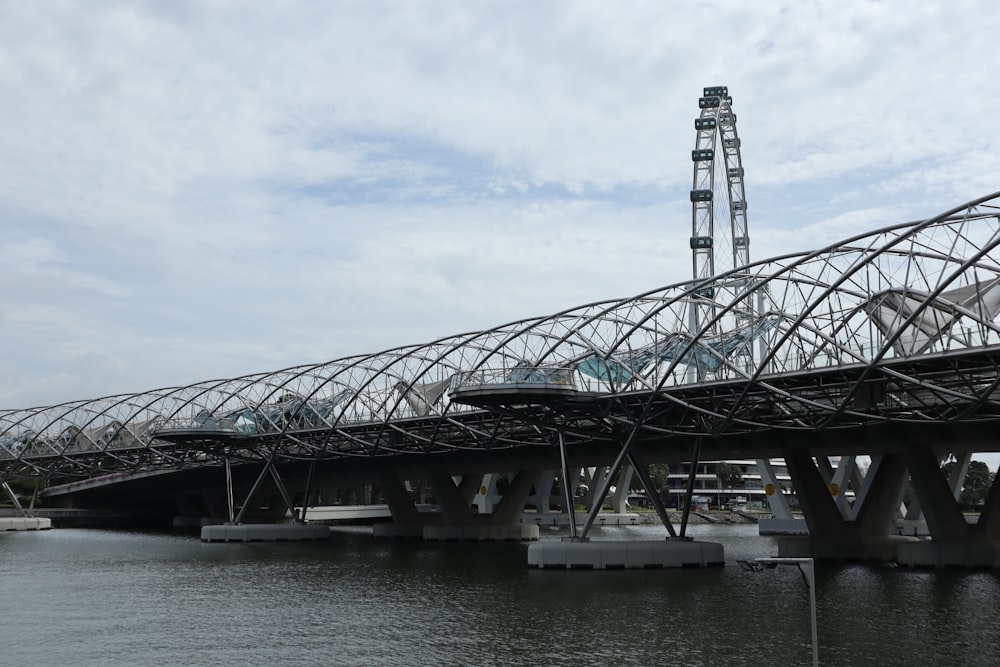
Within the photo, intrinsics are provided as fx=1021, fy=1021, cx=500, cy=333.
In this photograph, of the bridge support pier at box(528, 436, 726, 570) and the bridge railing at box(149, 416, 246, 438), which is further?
the bridge railing at box(149, 416, 246, 438)

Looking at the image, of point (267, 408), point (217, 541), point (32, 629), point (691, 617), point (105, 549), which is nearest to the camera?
point (32, 629)

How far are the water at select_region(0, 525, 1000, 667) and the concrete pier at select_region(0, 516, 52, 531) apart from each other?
51741mm

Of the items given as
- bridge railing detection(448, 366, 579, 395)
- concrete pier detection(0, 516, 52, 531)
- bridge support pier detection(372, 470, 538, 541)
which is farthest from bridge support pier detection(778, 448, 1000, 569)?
concrete pier detection(0, 516, 52, 531)

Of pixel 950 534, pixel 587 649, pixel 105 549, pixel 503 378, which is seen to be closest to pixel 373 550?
pixel 105 549

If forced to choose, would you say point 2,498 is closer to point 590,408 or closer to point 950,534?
point 590,408

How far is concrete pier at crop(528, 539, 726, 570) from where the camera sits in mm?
58781

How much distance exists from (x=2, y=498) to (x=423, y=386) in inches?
3357

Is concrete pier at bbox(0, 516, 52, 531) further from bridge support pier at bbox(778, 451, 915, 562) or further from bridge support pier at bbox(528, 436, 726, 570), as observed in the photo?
bridge support pier at bbox(778, 451, 915, 562)

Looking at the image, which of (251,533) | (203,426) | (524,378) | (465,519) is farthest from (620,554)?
(203,426)

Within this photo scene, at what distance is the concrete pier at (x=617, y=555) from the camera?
5878cm

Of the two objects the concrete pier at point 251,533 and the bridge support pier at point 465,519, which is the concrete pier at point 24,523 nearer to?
the concrete pier at point 251,533

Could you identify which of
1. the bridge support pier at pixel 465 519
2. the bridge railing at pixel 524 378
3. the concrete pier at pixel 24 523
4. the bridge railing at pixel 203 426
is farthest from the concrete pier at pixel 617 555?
the concrete pier at pixel 24 523

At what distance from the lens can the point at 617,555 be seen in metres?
59.1

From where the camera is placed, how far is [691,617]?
39.4 metres
